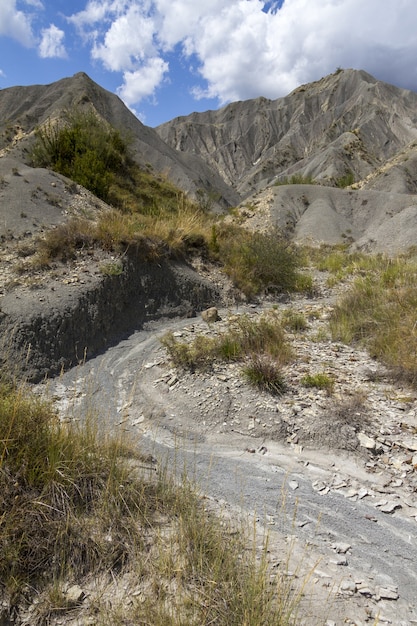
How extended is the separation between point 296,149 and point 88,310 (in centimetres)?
8830

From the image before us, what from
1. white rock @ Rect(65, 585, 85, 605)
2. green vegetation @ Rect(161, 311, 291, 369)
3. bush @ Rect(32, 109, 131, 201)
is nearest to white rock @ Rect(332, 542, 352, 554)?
white rock @ Rect(65, 585, 85, 605)

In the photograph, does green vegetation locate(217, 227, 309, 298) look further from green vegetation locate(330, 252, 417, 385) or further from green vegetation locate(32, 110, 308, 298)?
green vegetation locate(330, 252, 417, 385)

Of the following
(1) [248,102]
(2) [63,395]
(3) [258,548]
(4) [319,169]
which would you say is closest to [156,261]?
(2) [63,395]

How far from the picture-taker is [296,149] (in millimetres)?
85750

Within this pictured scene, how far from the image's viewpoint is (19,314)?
697 cm

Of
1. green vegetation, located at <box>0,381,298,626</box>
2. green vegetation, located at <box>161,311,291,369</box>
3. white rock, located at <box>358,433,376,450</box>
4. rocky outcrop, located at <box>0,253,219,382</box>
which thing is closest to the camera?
Result: green vegetation, located at <box>0,381,298,626</box>

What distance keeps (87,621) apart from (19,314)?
18.4 feet

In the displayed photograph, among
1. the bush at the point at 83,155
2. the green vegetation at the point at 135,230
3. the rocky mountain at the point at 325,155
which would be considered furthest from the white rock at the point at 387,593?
the rocky mountain at the point at 325,155

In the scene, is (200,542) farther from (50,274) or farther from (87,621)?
(50,274)

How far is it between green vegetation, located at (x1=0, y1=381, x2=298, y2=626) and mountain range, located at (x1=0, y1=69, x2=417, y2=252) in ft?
54.8

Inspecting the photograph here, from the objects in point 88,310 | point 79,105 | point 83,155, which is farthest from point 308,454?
point 79,105

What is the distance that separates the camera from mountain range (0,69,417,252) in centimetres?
2761

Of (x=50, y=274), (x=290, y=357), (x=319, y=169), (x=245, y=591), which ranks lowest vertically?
(x=245, y=591)

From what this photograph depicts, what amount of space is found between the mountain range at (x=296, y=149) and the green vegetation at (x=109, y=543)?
16.7 meters
